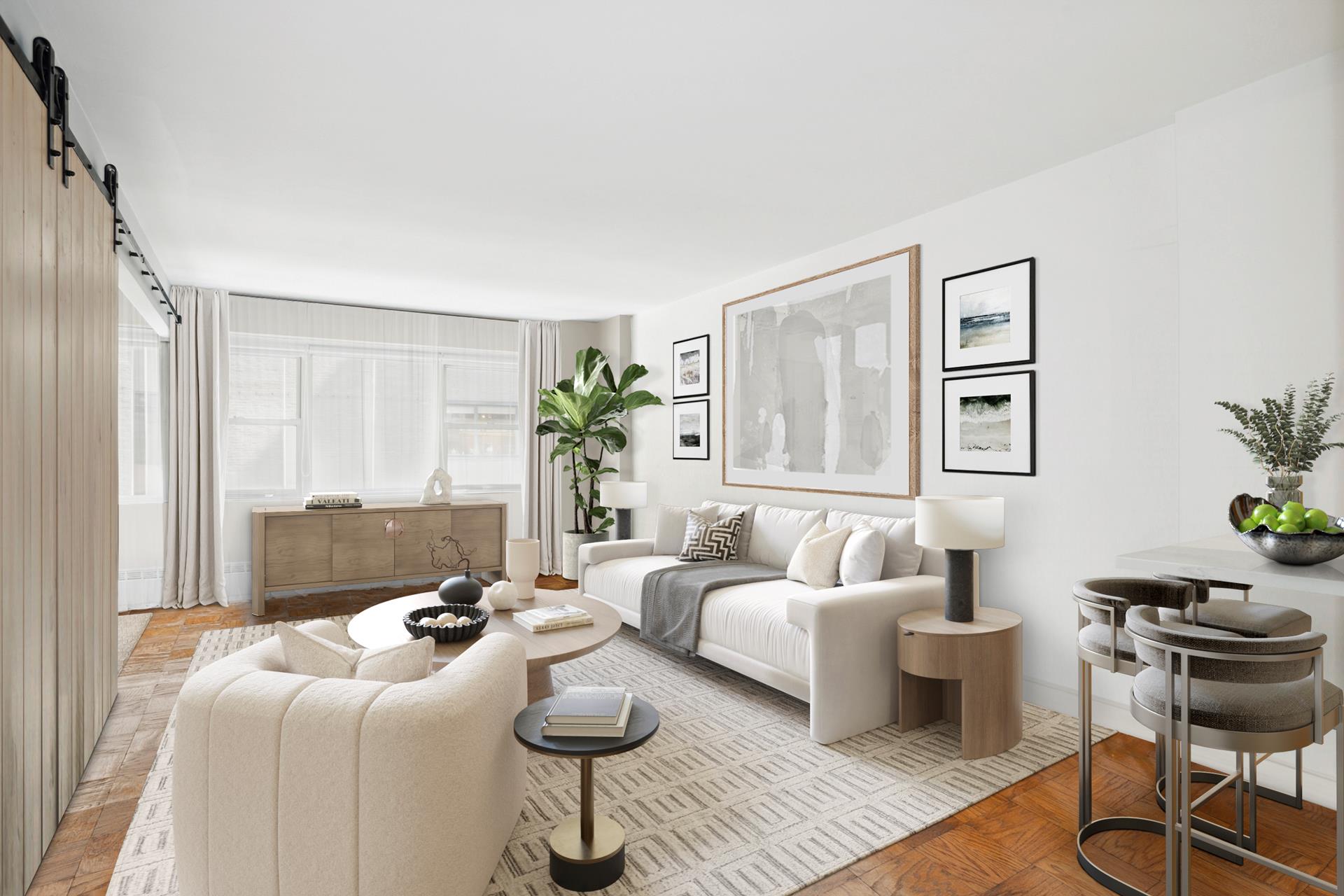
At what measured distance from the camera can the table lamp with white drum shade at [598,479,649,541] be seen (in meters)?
5.66

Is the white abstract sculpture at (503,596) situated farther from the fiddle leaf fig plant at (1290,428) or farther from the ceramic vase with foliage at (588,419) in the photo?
the fiddle leaf fig plant at (1290,428)

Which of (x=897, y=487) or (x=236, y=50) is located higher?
(x=236, y=50)

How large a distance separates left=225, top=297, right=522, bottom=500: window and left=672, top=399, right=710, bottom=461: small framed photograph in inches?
67.8

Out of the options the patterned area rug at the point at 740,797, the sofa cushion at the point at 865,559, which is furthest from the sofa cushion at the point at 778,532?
the patterned area rug at the point at 740,797

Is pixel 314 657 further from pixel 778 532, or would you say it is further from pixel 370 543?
pixel 370 543

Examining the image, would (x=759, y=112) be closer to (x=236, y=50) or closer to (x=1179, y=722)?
(x=236, y=50)

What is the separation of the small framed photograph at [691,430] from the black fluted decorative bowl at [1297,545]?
12.9 ft

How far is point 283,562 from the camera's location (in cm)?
541

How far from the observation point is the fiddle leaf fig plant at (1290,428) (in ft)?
7.54

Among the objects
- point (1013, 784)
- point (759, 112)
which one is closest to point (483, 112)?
point (759, 112)

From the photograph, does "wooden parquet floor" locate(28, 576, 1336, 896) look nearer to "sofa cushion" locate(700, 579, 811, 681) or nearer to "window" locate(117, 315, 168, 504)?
"sofa cushion" locate(700, 579, 811, 681)

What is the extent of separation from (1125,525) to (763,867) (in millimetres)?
2061

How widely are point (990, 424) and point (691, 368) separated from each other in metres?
2.70

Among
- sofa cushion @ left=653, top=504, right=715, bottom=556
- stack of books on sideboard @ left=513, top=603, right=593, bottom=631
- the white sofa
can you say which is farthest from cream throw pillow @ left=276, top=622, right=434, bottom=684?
sofa cushion @ left=653, top=504, right=715, bottom=556
